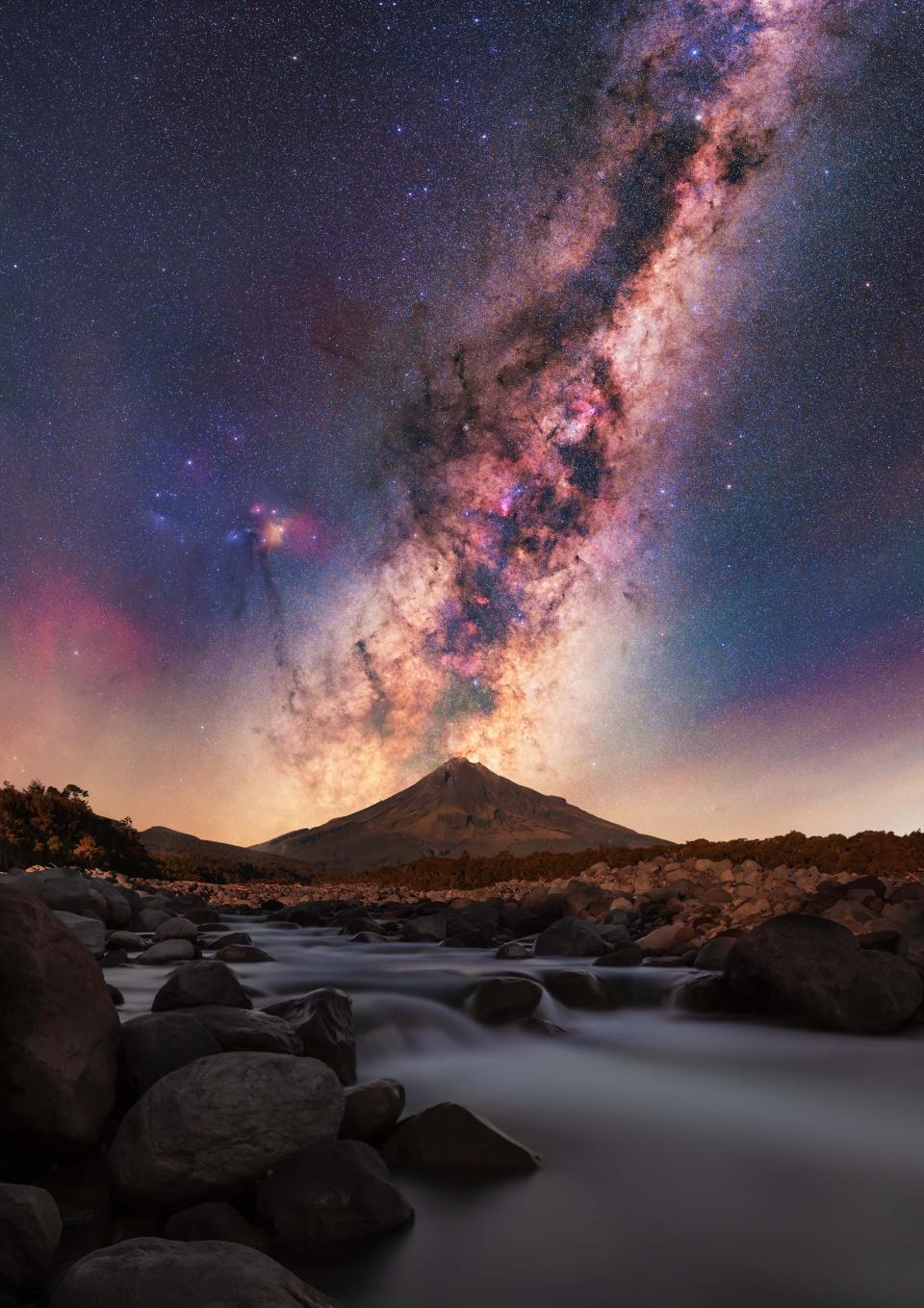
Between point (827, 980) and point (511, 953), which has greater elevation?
point (827, 980)

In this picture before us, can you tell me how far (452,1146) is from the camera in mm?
3979

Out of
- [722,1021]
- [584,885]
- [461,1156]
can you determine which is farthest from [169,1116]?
[584,885]

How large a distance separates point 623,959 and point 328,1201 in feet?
26.2

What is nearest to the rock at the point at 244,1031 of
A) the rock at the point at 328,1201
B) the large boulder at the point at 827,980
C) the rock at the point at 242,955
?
the rock at the point at 328,1201

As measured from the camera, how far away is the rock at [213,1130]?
10.8 feet

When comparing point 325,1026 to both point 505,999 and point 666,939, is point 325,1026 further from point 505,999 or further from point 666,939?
point 666,939

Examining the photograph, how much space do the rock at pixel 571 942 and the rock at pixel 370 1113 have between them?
26.3ft

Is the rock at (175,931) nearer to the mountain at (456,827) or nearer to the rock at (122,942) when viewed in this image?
the rock at (122,942)

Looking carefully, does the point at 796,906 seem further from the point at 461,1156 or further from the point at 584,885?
the point at 461,1156

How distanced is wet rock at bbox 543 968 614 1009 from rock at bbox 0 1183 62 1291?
6.37 meters

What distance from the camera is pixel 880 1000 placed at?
23.1ft

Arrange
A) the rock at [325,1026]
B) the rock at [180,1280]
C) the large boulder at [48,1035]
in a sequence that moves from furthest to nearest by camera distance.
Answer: the rock at [325,1026] → the large boulder at [48,1035] → the rock at [180,1280]

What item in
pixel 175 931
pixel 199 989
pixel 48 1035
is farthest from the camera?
pixel 175 931

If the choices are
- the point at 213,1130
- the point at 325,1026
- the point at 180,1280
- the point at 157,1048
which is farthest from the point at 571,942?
the point at 180,1280
